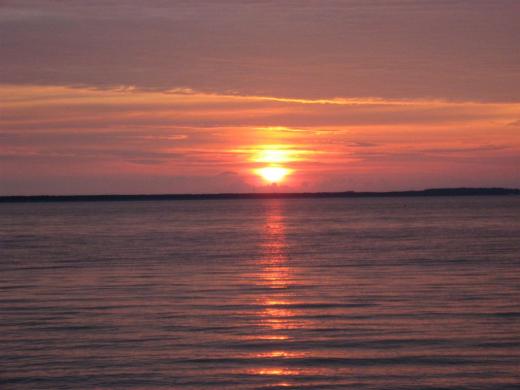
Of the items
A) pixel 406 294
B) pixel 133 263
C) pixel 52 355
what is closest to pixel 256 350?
pixel 52 355

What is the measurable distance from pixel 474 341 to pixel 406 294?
7720 millimetres

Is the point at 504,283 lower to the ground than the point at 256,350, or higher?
higher

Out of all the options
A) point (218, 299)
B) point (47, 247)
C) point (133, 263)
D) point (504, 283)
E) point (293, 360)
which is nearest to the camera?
point (293, 360)

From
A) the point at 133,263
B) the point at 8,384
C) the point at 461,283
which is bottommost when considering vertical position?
the point at 8,384

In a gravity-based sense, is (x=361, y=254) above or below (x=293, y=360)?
above

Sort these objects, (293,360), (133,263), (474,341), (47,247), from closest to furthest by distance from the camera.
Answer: (293,360), (474,341), (133,263), (47,247)

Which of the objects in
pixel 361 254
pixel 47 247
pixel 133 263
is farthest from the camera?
pixel 47 247

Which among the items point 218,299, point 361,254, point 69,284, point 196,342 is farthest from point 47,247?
point 196,342

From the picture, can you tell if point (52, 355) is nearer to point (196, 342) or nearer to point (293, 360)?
point (196, 342)

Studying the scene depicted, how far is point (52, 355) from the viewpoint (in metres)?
16.8

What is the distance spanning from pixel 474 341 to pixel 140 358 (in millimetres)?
6789

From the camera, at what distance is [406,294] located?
25.4 metres

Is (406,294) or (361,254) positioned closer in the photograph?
(406,294)

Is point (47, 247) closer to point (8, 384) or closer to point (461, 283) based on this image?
point (461, 283)
